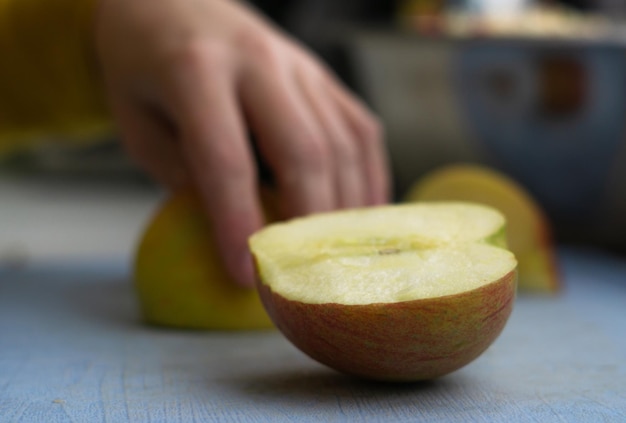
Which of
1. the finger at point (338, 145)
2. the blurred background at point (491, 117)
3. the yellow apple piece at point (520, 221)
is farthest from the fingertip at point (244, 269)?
the blurred background at point (491, 117)

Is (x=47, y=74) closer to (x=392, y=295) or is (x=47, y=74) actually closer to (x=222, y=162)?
→ (x=222, y=162)

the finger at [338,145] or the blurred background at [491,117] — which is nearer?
the finger at [338,145]

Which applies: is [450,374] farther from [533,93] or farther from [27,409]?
[533,93]

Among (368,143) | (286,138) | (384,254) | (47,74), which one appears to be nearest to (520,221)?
(368,143)

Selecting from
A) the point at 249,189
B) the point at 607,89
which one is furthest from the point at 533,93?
the point at 249,189

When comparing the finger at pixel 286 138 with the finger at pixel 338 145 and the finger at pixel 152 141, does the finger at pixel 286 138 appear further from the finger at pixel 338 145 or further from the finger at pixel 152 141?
the finger at pixel 152 141

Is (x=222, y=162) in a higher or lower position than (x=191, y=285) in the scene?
higher

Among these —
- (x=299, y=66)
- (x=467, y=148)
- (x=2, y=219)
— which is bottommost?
(x=2, y=219)

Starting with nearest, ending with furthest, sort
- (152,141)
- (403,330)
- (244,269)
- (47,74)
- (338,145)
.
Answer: (403,330), (244,269), (338,145), (152,141), (47,74)
